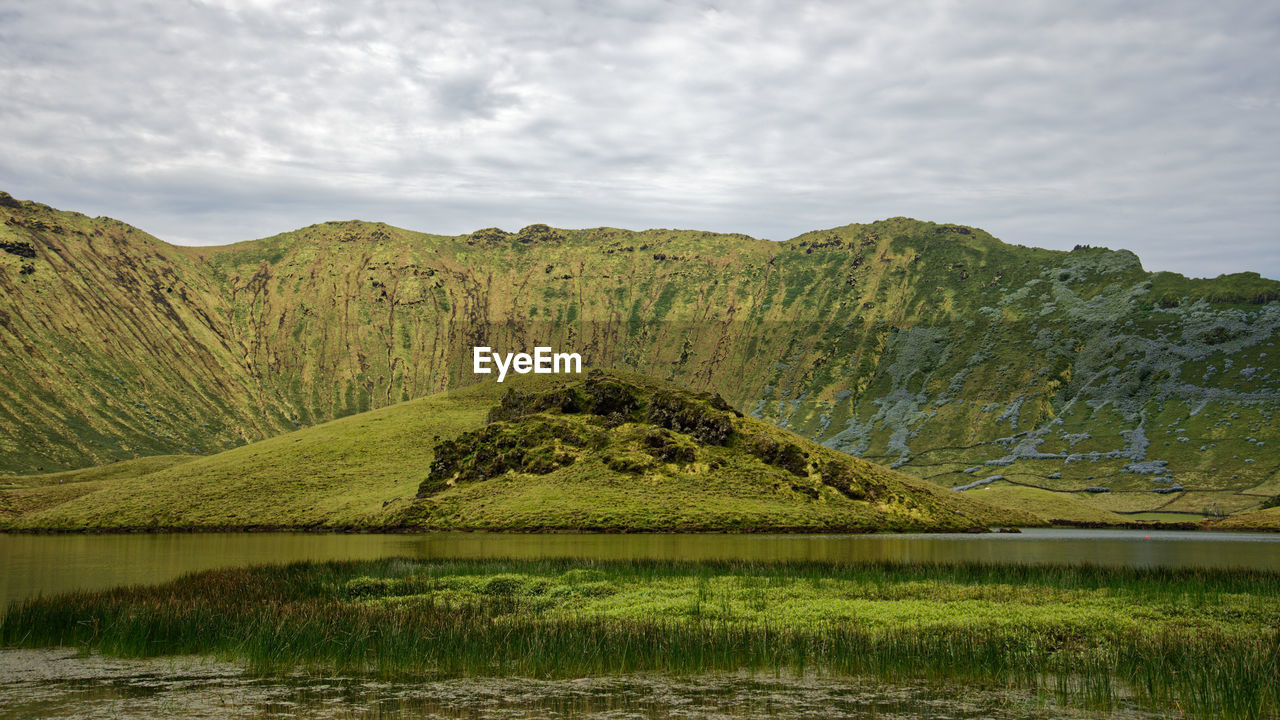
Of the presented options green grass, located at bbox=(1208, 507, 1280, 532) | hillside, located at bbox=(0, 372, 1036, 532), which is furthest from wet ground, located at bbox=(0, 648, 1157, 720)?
green grass, located at bbox=(1208, 507, 1280, 532)

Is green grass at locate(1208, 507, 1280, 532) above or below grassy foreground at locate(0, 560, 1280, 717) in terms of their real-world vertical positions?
below

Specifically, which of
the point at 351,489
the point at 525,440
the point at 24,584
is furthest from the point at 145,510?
the point at 24,584

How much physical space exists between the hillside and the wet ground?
73.0 meters

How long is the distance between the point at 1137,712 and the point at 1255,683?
3302 mm

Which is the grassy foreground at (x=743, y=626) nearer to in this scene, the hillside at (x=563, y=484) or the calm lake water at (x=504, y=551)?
the calm lake water at (x=504, y=551)

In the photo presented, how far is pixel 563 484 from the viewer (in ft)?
371

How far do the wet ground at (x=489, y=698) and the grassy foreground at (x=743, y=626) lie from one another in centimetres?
168

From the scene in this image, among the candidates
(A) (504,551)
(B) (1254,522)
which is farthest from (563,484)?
(B) (1254,522)

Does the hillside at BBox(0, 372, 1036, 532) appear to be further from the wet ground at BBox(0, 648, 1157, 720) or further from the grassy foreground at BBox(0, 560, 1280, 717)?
the wet ground at BBox(0, 648, 1157, 720)

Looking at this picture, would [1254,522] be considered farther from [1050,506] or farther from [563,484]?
[563,484]

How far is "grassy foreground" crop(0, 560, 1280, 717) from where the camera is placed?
25.0 meters

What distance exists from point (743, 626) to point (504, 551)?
40.2 meters

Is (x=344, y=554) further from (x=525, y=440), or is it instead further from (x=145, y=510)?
(x=145, y=510)

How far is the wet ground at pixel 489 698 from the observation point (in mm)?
20562
